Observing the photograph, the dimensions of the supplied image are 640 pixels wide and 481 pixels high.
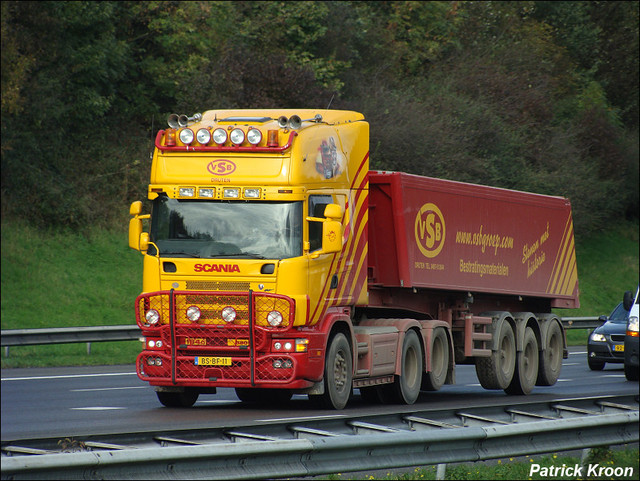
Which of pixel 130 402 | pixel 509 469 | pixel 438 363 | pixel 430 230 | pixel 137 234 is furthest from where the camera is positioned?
pixel 438 363

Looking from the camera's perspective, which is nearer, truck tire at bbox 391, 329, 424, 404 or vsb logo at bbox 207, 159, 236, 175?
vsb logo at bbox 207, 159, 236, 175

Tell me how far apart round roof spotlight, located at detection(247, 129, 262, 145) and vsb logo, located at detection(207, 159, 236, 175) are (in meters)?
0.37

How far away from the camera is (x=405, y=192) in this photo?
1742cm

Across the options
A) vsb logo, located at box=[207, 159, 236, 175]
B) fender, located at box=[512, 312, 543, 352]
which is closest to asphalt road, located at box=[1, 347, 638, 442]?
fender, located at box=[512, 312, 543, 352]

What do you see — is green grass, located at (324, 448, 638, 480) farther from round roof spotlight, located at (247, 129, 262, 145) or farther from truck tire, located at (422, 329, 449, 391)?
truck tire, located at (422, 329, 449, 391)

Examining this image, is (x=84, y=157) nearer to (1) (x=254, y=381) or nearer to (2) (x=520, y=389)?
(2) (x=520, y=389)

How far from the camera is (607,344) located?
989 inches

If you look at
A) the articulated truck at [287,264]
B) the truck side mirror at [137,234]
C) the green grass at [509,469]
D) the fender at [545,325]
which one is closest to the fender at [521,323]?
the fender at [545,325]

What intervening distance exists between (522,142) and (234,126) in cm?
3074

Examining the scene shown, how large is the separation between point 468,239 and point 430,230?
1367 mm

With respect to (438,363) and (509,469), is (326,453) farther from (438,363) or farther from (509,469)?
(438,363)

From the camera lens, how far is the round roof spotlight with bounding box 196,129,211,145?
15688 millimetres

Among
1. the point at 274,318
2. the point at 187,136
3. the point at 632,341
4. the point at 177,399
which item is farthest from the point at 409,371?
the point at 632,341

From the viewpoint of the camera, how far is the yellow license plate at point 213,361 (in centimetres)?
1518
